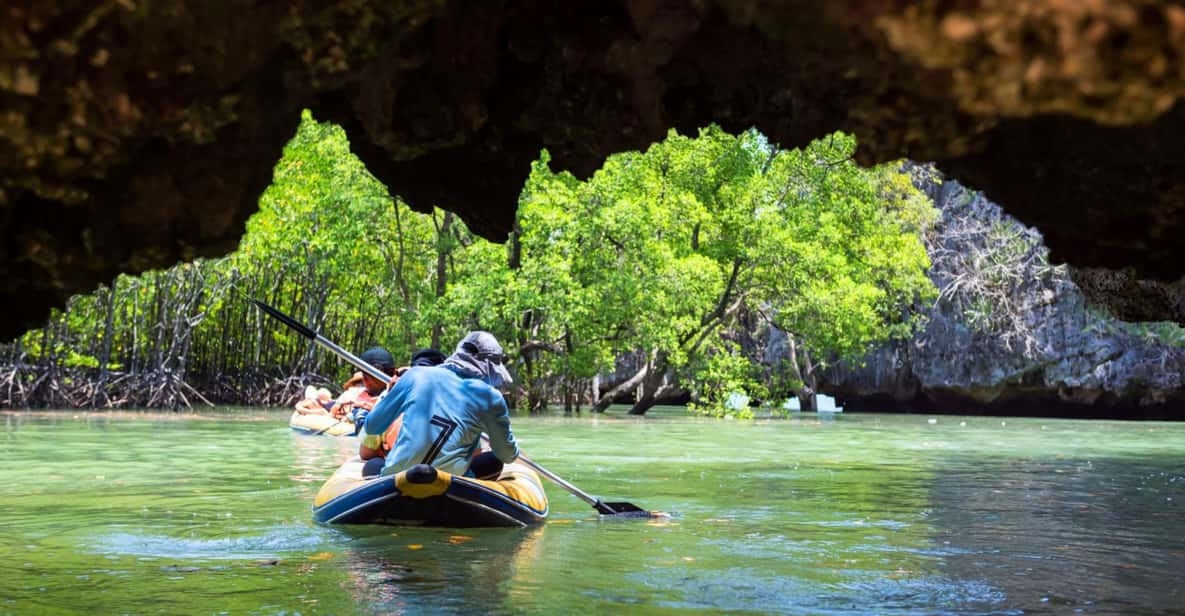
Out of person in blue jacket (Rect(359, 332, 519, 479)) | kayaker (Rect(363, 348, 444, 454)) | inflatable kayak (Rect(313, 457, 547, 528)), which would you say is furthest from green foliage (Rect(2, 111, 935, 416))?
person in blue jacket (Rect(359, 332, 519, 479))

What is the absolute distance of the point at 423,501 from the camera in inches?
351

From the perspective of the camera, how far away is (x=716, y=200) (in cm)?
2959

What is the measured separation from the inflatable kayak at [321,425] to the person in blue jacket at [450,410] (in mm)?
9904

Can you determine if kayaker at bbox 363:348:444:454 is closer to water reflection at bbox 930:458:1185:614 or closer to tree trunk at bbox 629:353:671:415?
water reflection at bbox 930:458:1185:614

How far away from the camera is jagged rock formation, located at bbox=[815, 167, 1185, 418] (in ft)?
107

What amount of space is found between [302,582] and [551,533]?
8.65 ft

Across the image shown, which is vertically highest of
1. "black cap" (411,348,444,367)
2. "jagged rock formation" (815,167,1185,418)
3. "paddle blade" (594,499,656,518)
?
"jagged rock formation" (815,167,1185,418)

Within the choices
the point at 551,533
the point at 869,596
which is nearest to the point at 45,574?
the point at 551,533

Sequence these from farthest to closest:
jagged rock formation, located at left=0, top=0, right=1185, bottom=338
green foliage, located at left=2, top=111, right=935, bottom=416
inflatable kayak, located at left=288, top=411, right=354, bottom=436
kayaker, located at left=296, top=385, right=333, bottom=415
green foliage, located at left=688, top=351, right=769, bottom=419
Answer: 1. green foliage, located at left=688, top=351, right=769, bottom=419
2. green foliage, located at left=2, top=111, right=935, bottom=416
3. kayaker, located at left=296, top=385, right=333, bottom=415
4. inflatable kayak, located at left=288, top=411, right=354, bottom=436
5. jagged rock formation, located at left=0, top=0, right=1185, bottom=338

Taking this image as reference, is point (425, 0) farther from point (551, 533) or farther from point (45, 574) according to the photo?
point (551, 533)

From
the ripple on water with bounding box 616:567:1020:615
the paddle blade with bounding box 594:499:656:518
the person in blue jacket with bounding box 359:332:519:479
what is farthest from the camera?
the paddle blade with bounding box 594:499:656:518

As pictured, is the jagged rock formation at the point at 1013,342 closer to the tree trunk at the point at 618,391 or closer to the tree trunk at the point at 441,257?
the tree trunk at the point at 618,391

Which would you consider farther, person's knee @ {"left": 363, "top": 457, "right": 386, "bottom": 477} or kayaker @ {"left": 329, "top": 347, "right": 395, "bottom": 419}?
kayaker @ {"left": 329, "top": 347, "right": 395, "bottom": 419}

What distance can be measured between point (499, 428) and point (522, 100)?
15.1 ft
